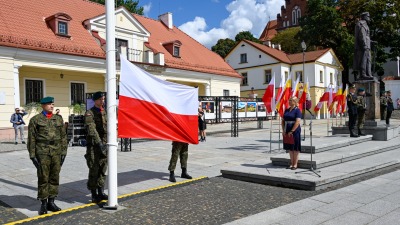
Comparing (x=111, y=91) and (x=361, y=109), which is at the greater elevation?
(x=111, y=91)

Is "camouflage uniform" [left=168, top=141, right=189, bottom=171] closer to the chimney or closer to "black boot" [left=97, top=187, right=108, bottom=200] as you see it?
"black boot" [left=97, top=187, right=108, bottom=200]

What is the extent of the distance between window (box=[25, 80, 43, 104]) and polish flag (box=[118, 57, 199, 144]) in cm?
1602

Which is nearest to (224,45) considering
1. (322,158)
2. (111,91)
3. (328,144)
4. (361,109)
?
(361,109)

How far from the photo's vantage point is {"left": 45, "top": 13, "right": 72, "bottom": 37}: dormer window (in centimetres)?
2178

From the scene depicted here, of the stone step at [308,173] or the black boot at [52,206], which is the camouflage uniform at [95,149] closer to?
the black boot at [52,206]


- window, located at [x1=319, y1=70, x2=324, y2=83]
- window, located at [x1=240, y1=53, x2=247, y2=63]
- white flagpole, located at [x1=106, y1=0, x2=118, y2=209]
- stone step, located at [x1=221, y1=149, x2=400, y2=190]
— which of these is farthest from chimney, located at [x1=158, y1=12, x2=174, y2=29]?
white flagpole, located at [x1=106, y1=0, x2=118, y2=209]

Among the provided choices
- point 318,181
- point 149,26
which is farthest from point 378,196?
point 149,26

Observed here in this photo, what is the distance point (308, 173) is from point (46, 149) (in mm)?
5372

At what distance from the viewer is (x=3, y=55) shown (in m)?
18.4

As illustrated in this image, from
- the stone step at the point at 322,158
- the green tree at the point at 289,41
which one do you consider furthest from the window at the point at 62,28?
the green tree at the point at 289,41

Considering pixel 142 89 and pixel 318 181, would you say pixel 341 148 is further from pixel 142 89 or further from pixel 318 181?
pixel 142 89

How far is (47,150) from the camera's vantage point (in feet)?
18.5

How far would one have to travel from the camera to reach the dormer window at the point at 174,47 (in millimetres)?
29328

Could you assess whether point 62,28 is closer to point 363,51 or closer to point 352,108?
point 363,51
